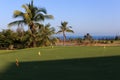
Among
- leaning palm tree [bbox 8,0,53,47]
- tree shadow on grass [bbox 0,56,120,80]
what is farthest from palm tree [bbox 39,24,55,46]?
tree shadow on grass [bbox 0,56,120,80]

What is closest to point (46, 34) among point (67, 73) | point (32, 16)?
point (32, 16)

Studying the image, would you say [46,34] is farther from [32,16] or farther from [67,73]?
[67,73]

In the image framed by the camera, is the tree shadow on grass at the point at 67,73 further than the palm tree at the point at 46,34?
No

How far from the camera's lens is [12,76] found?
1029 centimetres

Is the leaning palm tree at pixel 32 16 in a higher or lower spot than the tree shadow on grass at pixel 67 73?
higher

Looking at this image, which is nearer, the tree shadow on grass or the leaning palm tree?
the tree shadow on grass

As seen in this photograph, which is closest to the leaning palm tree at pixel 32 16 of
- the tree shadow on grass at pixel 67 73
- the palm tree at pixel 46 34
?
the palm tree at pixel 46 34

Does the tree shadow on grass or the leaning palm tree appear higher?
the leaning palm tree

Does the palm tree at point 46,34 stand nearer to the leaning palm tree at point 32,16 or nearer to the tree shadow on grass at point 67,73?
the leaning palm tree at point 32,16

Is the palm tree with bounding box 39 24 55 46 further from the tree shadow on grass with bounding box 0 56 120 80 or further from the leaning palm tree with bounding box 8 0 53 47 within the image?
the tree shadow on grass with bounding box 0 56 120 80

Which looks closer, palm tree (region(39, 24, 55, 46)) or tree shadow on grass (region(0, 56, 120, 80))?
tree shadow on grass (region(0, 56, 120, 80))

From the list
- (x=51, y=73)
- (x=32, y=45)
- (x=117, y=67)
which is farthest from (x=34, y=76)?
(x=32, y=45)

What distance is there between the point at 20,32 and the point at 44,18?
3165 mm

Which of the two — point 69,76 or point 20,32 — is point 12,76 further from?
point 20,32
